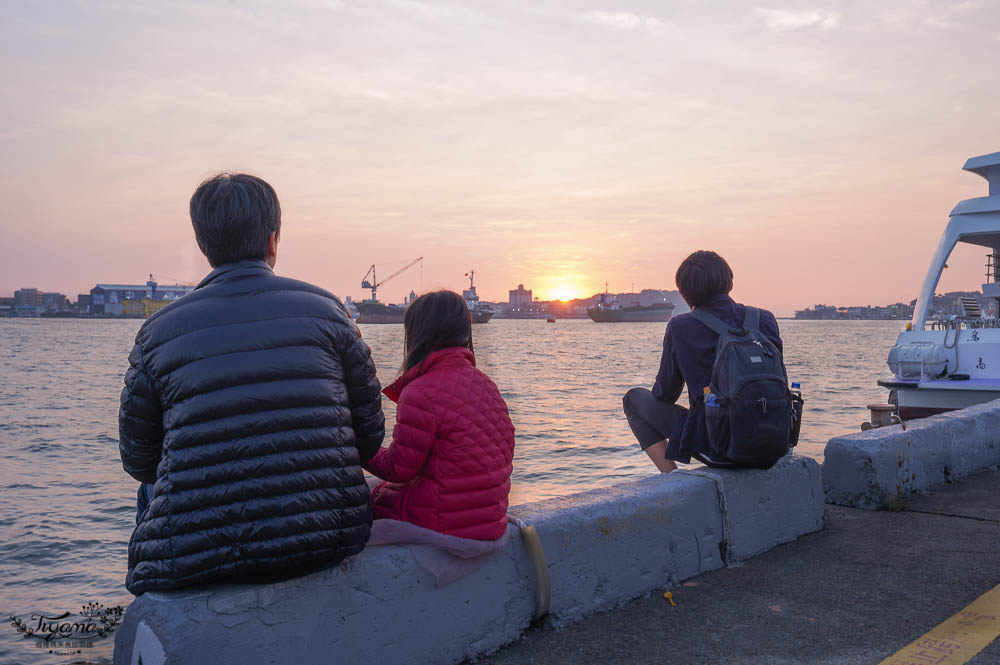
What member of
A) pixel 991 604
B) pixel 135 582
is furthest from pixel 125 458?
pixel 991 604

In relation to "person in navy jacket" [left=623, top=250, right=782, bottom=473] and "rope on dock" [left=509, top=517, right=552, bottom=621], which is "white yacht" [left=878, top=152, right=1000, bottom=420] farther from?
"rope on dock" [left=509, top=517, right=552, bottom=621]

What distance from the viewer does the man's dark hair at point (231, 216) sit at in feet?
7.22

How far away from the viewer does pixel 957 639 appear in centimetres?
277

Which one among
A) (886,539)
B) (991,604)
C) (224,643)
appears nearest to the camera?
(224,643)

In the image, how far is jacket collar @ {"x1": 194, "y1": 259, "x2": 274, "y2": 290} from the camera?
2.19 m

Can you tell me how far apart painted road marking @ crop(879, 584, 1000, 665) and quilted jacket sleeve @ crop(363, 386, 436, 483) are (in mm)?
1758

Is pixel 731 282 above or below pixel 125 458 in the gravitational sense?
above

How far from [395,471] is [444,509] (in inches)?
8.3

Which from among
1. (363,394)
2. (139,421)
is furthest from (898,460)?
(139,421)

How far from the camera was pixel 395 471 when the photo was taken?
254 centimetres

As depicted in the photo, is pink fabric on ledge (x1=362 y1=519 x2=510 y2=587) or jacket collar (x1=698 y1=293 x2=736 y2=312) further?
jacket collar (x1=698 y1=293 x2=736 y2=312)

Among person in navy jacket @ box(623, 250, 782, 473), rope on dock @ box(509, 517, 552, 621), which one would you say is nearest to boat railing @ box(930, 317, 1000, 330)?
person in navy jacket @ box(623, 250, 782, 473)

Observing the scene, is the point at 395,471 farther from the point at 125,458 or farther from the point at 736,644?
the point at 736,644

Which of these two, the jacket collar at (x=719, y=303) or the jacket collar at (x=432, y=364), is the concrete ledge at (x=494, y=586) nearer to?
the jacket collar at (x=432, y=364)
